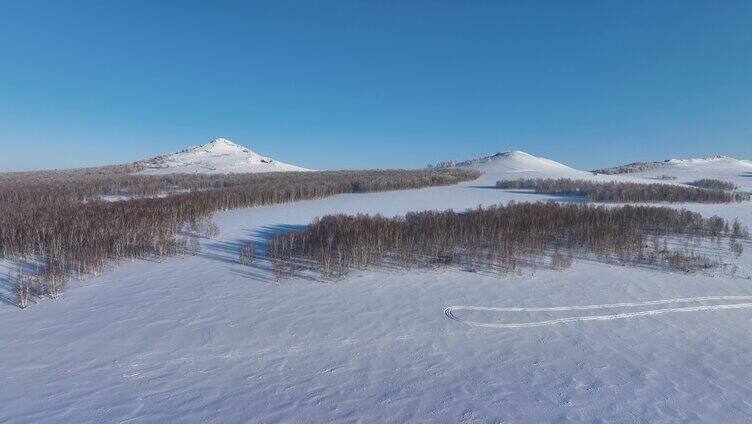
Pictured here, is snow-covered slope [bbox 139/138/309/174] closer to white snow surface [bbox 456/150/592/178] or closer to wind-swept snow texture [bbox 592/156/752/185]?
white snow surface [bbox 456/150/592/178]

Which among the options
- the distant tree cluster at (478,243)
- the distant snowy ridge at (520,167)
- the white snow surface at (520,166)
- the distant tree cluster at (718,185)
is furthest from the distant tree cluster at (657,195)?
the white snow surface at (520,166)

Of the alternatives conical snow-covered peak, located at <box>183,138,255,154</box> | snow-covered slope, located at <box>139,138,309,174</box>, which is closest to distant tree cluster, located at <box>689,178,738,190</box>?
snow-covered slope, located at <box>139,138,309,174</box>

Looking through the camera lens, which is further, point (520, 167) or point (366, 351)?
point (520, 167)

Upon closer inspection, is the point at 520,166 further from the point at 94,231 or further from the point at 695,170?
the point at 94,231

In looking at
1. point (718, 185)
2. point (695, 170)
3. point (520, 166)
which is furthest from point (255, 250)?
point (695, 170)

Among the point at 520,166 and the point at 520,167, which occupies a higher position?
the point at 520,166

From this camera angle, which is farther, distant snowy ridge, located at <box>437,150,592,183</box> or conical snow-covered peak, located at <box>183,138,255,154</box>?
conical snow-covered peak, located at <box>183,138,255,154</box>

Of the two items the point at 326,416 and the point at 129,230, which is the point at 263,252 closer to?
the point at 129,230
